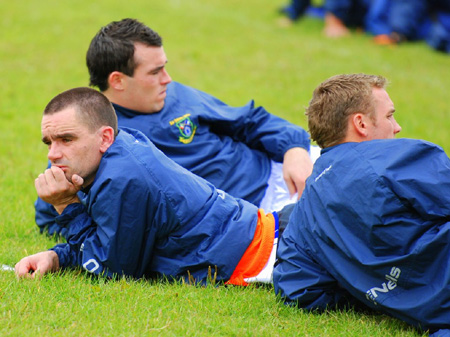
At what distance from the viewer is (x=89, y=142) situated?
160 inches

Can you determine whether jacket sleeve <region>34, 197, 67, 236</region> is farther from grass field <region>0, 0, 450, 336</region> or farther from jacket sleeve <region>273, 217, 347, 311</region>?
jacket sleeve <region>273, 217, 347, 311</region>

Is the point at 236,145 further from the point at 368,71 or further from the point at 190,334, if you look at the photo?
the point at 368,71

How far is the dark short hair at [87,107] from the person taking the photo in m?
4.12

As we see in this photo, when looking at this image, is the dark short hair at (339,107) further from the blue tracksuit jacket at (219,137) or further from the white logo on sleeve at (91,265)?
the white logo on sleeve at (91,265)

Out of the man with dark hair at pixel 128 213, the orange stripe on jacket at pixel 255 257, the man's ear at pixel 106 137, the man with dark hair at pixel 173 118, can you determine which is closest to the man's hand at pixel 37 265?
the man with dark hair at pixel 128 213

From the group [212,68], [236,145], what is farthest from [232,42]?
[236,145]

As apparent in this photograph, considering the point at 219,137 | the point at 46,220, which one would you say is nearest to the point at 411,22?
the point at 219,137

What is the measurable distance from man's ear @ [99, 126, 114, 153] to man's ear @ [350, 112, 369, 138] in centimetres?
153

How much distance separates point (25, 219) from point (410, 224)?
10.8 feet

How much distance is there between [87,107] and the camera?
415 cm

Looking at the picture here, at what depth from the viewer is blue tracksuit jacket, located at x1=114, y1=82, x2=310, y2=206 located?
16.8 ft

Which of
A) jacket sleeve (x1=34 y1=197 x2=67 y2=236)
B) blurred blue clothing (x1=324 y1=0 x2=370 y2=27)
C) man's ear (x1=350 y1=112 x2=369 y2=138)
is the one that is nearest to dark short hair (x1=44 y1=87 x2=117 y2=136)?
jacket sleeve (x1=34 y1=197 x2=67 y2=236)

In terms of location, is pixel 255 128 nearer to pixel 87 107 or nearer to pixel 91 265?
pixel 87 107

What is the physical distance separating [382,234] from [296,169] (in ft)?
5.91
